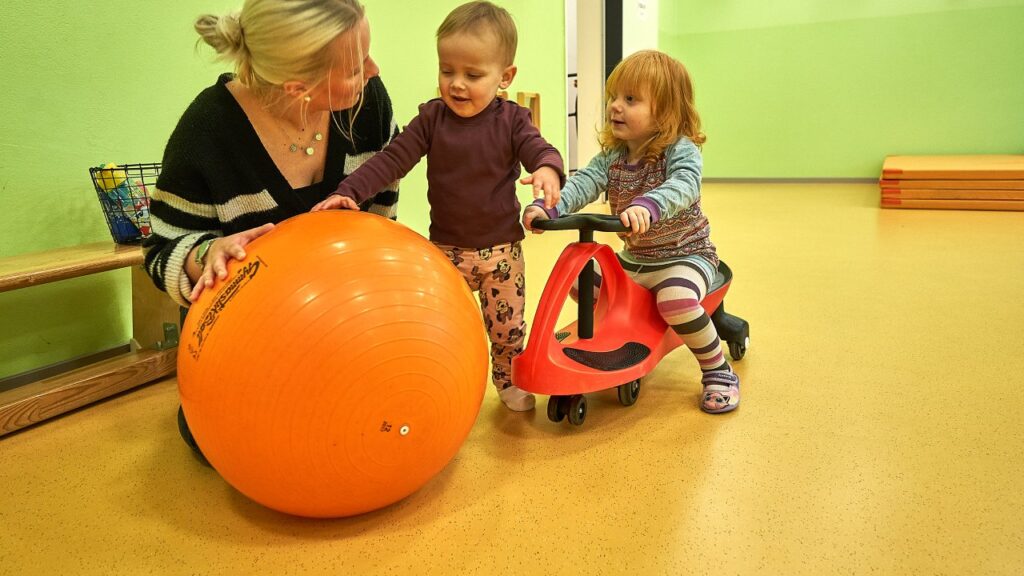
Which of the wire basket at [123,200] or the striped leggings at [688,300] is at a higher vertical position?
the wire basket at [123,200]

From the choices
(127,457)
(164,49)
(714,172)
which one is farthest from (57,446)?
(714,172)

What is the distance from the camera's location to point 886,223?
4.41m

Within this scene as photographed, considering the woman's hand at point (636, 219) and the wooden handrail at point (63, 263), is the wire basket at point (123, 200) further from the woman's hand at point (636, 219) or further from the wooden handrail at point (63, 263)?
the woman's hand at point (636, 219)

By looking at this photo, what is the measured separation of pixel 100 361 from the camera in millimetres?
2141

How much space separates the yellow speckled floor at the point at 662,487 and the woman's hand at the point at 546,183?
23.9 inches

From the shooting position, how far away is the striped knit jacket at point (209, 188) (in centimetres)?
144

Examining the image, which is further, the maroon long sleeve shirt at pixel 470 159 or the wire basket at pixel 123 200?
the wire basket at pixel 123 200

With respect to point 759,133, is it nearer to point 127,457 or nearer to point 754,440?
point 754,440

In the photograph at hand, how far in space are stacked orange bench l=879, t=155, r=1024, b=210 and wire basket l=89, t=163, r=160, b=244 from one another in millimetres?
4961

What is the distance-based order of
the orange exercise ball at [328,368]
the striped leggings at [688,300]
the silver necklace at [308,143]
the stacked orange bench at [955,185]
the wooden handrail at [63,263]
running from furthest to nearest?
the stacked orange bench at [955,185]
the striped leggings at [688,300]
the wooden handrail at [63,263]
the silver necklace at [308,143]
the orange exercise ball at [328,368]

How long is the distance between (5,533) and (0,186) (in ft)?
3.38

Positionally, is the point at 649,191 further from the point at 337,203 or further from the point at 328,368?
Result: the point at 328,368

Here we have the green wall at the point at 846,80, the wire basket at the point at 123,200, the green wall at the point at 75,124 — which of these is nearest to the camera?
the green wall at the point at 75,124

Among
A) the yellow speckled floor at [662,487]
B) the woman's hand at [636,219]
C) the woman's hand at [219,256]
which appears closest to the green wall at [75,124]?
the yellow speckled floor at [662,487]
